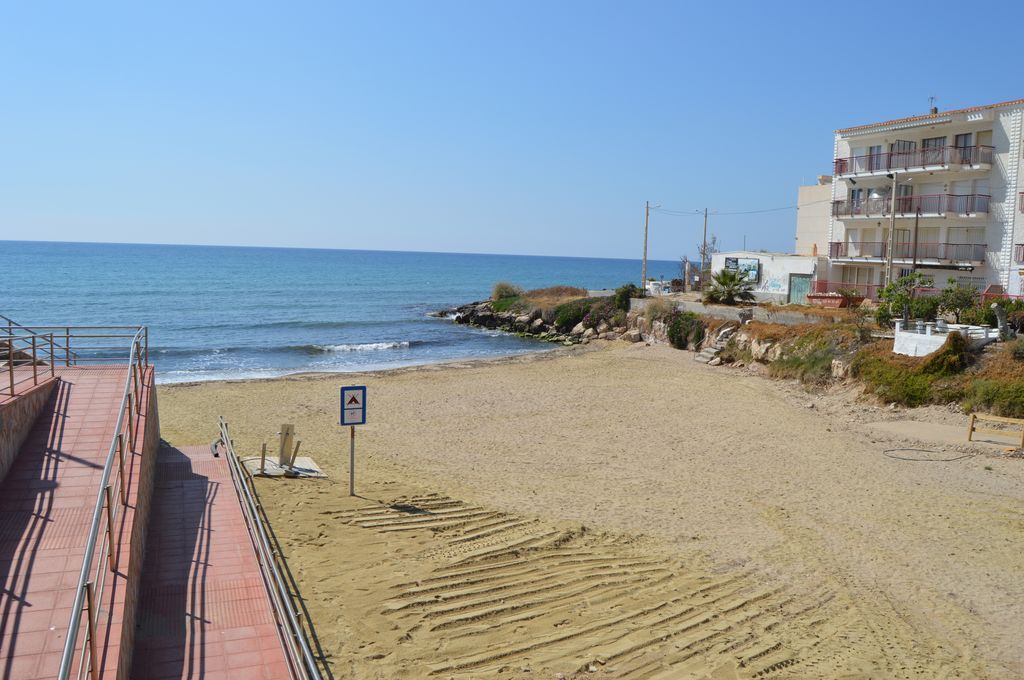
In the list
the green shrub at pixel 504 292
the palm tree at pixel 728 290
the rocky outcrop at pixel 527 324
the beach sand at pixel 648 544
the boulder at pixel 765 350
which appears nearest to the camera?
the beach sand at pixel 648 544

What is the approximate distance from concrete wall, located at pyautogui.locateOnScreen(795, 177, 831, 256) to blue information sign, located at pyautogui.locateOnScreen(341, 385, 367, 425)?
38.0 meters

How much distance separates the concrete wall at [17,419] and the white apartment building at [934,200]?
33.3 m

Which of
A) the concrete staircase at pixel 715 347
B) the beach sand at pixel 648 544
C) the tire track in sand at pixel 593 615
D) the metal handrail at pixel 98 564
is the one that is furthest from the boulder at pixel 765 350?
the metal handrail at pixel 98 564

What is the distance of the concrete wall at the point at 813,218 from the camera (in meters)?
Result: 45.7

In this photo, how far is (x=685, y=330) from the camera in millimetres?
38875

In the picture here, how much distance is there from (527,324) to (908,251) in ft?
82.7

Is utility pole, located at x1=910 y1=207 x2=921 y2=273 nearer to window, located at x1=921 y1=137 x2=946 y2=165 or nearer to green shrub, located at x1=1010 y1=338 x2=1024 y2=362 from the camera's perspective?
window, located at x1=921 y1=137 x2=946 y2=165

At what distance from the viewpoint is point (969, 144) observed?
111ft

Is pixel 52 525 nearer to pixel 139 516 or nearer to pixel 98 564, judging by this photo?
pixel 139 516

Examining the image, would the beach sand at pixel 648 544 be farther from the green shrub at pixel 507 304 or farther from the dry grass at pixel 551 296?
the green shrub at pixel 507 304

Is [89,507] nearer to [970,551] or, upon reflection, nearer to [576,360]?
[970,551]

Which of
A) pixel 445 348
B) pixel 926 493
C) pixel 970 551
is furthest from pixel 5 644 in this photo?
pixel 445 348

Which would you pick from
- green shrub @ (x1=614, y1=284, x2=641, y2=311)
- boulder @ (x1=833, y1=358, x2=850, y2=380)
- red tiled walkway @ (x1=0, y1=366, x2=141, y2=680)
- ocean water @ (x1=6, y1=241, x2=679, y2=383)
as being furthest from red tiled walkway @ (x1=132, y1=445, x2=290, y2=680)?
green shrub @ (x1=614, y1=284, x2=641, y2=311)

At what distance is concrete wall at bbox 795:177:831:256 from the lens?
45.7 meters
